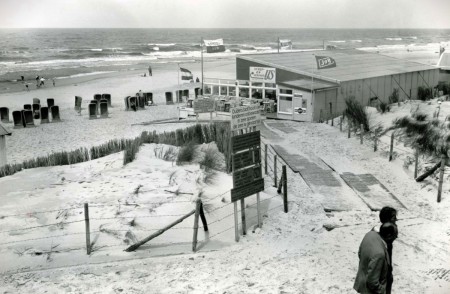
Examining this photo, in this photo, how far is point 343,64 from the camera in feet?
85.4

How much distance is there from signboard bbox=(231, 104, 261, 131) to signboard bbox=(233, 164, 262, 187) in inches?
29.0

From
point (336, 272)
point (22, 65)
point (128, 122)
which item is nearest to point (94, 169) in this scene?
point (336, 272)

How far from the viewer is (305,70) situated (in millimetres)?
23000

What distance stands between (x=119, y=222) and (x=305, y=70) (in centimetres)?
1591

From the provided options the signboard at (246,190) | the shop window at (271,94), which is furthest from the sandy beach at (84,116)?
the signboard at (246,190)

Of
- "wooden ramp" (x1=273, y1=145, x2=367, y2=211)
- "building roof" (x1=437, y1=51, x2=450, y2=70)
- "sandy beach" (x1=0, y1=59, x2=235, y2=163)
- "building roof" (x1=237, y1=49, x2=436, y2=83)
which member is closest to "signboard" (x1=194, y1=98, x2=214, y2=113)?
"sandy beach" (x1=0, y1=59, x2=235, y2=163)

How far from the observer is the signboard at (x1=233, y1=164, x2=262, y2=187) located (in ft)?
27.6

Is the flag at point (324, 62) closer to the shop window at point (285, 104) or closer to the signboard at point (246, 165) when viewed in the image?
the shop window at point (285, 104)

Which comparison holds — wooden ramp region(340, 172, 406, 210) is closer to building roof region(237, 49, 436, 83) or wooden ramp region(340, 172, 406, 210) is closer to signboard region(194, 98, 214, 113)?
signboard region(194, 98, 214, 113)

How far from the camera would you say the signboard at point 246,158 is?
8352 mm

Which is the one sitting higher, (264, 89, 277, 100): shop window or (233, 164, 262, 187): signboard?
(233, 164, 262, 187): signboard

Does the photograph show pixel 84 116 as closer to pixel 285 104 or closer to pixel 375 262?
pixel 285 104

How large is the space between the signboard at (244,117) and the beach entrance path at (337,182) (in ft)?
8.52

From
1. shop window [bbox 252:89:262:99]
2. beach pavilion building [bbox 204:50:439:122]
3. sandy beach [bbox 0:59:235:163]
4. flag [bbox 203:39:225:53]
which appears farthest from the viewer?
flag [bbox 203:39:225:53]
